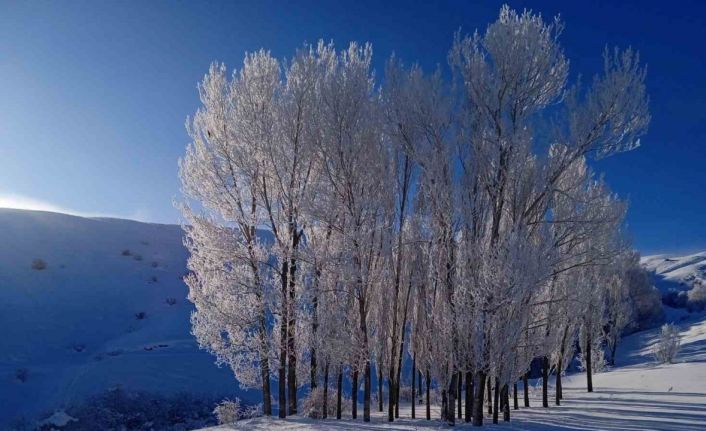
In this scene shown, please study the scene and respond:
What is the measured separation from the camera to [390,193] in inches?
501

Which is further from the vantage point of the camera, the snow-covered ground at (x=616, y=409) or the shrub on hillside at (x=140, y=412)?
the shrub on hillside at (x=140, y=412)

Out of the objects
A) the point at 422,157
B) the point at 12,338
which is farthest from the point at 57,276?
the point at 422,157

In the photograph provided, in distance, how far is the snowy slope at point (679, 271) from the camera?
6838 centimetres

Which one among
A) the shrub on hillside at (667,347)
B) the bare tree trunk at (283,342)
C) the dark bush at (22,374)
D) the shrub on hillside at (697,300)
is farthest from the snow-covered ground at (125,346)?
the shrub on hillside at (697,300)

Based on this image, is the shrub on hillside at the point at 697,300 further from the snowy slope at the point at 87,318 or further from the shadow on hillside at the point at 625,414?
the snowy slope at the point at 87,318

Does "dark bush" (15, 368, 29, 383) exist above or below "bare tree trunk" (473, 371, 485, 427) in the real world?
below

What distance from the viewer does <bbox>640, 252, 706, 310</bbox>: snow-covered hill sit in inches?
2226

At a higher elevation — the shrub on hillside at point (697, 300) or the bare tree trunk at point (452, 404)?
the shrub on hillside at point (697, 300)

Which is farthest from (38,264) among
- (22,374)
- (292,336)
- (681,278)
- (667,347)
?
(681,278)

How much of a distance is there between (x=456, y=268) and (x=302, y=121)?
5.46m

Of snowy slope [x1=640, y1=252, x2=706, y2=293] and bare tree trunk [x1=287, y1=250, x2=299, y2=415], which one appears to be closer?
bare tree trunk [x1=287, y1=250, x2=299, y2=415]

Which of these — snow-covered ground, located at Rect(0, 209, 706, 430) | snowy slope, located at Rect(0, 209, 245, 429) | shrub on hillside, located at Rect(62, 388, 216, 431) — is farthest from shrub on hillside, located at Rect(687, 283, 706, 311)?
shrub on hillside, located at Rect(62, 388, 216, 431)

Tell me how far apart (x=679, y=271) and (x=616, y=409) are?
78450mm

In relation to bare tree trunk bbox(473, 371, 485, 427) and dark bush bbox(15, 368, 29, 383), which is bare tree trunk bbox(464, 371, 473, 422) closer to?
bare tree trunk bbox(473, 371, 485, 427)
